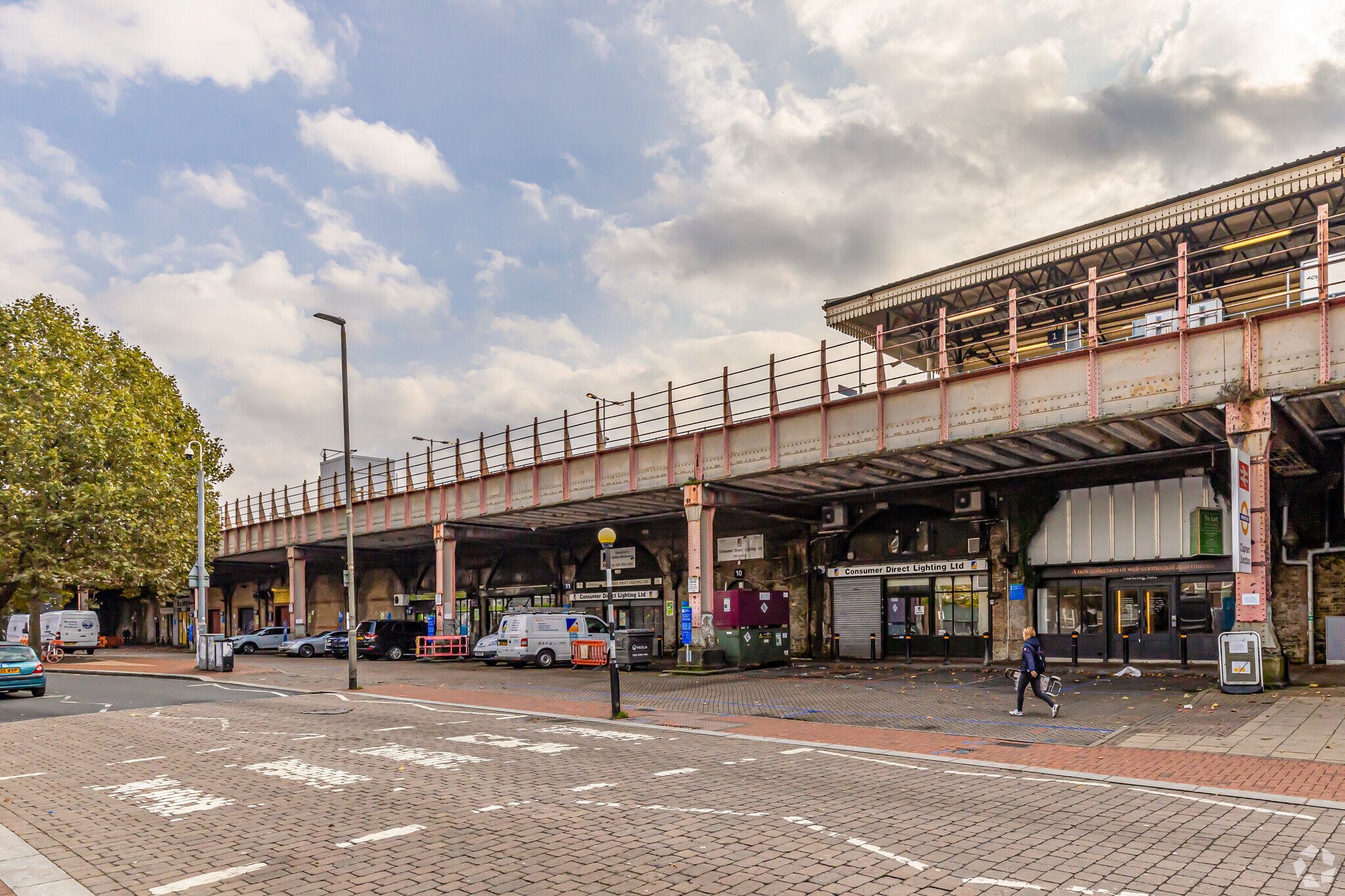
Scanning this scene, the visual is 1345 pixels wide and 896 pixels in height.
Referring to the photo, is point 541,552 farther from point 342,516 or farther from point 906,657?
point 906,657

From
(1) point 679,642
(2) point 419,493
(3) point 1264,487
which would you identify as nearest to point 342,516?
(2) point 419,493

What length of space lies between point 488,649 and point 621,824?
26.3m

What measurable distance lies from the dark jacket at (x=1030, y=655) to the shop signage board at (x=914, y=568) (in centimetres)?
1269

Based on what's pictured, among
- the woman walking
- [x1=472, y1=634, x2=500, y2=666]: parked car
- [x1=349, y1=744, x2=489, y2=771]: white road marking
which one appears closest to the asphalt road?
[x1=472, y1=634, x2=500, y2=666]: parked car

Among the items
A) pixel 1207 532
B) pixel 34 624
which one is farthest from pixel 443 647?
pixel 1207 532

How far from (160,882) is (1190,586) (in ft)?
82.2

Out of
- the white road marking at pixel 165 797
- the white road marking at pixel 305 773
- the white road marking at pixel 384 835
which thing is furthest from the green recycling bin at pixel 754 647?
the white road marking at pixel 384 835

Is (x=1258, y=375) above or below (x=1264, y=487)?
above

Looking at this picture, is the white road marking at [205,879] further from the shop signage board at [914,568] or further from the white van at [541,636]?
the shop signage board at [914,568]

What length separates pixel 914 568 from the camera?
99.5 ft

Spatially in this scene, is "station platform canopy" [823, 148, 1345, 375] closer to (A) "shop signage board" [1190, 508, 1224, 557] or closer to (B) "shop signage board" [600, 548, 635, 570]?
(A) "shop signage board" [1190, 508, 1224, 557]

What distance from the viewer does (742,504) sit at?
29953mm

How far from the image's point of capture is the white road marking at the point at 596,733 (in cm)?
1444

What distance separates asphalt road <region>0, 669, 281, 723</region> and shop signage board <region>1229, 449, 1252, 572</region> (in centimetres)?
2114
